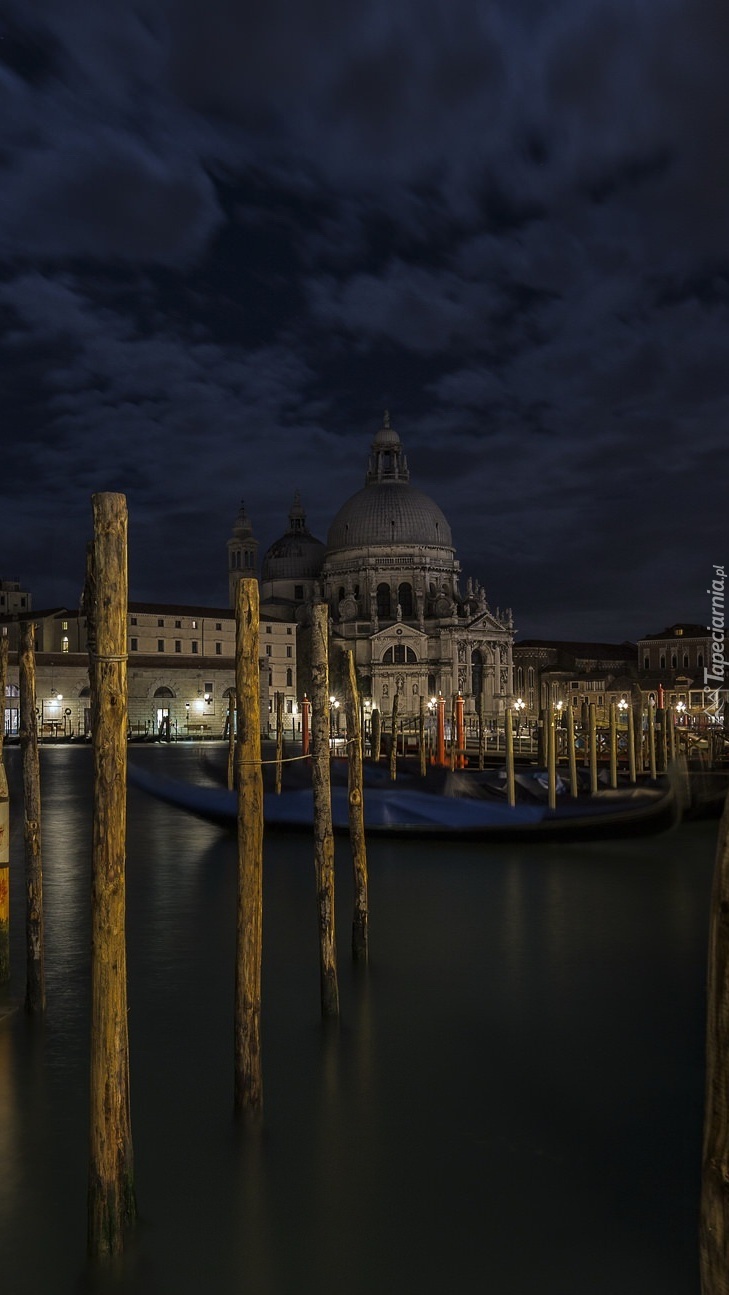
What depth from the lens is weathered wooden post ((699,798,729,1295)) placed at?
247 centimetres

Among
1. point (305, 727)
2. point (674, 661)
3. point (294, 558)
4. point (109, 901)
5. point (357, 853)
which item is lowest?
point (357, 853)

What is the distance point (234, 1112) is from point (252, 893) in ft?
3.40

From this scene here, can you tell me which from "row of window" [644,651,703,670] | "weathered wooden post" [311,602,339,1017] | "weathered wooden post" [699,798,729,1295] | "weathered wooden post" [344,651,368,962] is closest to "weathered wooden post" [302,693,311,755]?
"weathered wooden post" [344,651,368,962]

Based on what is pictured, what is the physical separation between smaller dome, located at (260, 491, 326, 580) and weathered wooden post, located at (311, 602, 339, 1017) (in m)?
62.1

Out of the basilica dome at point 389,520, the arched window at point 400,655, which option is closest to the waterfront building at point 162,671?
the arched window at point 400,655

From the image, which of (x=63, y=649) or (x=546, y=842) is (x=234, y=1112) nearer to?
(x=546, y=842)

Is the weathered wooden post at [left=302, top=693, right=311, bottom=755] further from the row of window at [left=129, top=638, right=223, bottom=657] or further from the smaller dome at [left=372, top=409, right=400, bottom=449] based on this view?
the smaller dome at [left=372, top=409, right=400, bottom=449]

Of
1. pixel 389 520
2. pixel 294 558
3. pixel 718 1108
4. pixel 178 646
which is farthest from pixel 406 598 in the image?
pixel 718 1108

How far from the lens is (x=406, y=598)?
A: 65562mm

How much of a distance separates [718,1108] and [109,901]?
227 centimetres

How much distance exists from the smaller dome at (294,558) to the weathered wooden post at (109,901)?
66.0 metres

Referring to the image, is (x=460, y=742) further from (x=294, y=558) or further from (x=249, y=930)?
(x=294, y=558)

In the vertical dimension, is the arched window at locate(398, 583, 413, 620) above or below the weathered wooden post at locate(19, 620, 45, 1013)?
above

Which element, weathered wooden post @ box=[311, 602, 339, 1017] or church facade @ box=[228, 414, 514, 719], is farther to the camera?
church facade @ box=[228, 414, 514, 719]
